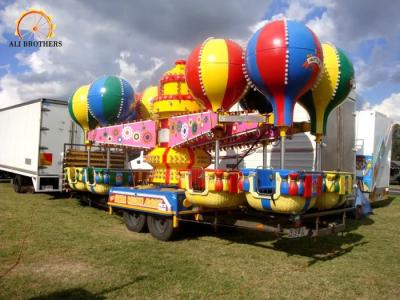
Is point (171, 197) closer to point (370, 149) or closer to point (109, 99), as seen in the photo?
point (109, 99)

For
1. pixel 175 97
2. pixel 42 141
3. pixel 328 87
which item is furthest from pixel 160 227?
pixel 42 141

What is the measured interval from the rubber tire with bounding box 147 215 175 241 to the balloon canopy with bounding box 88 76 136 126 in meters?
3.92

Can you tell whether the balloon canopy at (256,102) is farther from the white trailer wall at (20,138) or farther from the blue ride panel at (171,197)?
the white trailer wall at (20,138)

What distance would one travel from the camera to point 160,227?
805 cm

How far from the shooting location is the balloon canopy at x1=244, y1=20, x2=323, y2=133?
641cm

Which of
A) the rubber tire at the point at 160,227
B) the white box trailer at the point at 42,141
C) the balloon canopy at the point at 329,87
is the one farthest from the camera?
the white box trailer at the point at 42,141

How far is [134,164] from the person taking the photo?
16906 mm

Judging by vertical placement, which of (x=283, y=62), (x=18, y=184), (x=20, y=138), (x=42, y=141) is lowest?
(x=18, y=184)

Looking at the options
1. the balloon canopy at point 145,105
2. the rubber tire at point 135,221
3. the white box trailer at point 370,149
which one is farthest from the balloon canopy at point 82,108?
the white box trailer at point 370,149

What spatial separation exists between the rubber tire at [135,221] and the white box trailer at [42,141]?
19.8 ft

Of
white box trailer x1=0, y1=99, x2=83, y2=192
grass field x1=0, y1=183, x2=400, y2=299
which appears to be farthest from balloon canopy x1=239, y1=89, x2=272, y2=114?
white box trailer x1=0, y1=99, x2=83, y2=192

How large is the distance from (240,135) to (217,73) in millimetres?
1513

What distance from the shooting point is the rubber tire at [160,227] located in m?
7.76

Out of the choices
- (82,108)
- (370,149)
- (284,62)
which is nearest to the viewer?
(284,62)
